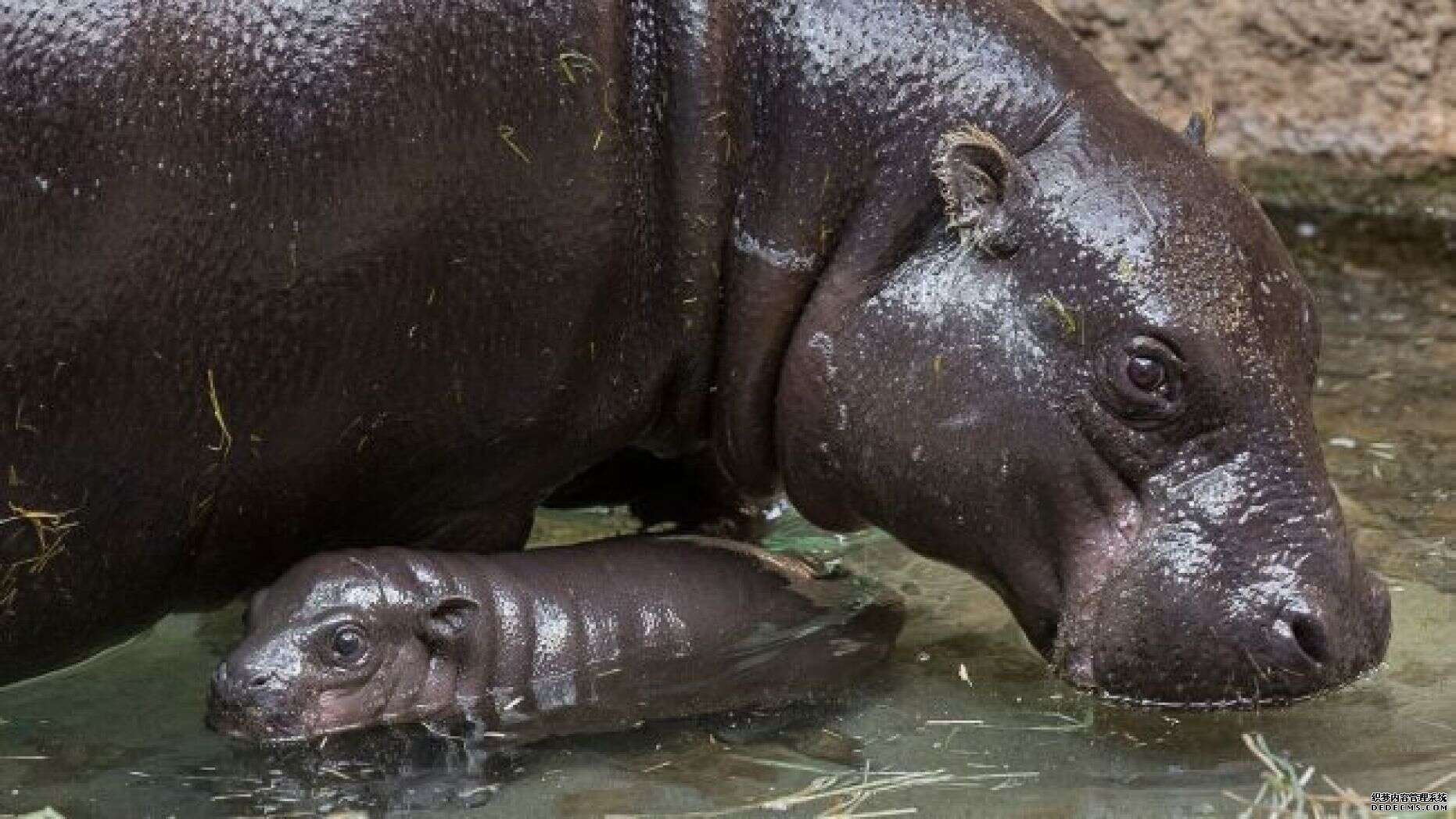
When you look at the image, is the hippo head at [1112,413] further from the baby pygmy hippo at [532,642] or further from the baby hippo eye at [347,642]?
the baby hippo eye at [347,642]

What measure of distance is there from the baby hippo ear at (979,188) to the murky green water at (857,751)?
0.93 m

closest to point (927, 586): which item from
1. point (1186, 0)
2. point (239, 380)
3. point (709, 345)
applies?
point (709, 345)

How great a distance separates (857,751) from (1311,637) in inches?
34.0

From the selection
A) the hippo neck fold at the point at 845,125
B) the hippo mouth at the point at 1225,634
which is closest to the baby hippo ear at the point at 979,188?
the hippo neck fold at the point at 845,125

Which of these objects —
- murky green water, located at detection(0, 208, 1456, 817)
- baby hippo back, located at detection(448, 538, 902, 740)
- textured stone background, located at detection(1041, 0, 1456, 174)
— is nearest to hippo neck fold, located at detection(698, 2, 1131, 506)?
baby hippo back, located at detection(448, 538, 902, 740)

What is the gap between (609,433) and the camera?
5672 millimetres

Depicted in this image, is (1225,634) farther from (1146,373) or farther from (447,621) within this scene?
(447,621)

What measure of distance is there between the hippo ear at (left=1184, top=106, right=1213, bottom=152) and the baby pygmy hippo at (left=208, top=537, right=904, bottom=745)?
1.20 meters

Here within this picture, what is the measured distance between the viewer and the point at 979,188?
5.30 m

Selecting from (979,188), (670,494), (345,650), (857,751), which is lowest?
(857,751)

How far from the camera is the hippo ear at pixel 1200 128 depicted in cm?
569

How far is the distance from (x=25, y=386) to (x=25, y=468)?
167mm

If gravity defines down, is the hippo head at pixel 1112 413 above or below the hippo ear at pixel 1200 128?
below

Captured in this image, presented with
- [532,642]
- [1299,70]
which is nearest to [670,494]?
[532,642]
